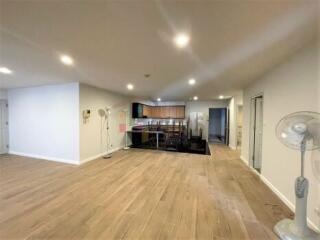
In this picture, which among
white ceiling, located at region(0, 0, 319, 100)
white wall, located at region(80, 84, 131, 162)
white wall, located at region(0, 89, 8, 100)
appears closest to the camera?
white ceiling, located at region(0, 0, 319, 100)

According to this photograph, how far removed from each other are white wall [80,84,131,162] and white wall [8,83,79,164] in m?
0.23

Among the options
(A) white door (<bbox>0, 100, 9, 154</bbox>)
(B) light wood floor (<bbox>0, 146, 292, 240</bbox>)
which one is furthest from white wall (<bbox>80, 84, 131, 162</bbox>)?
(A) white door (<bbox>0, 100, 9, 154</bbox>)

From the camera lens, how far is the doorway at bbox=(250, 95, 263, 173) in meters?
4.40

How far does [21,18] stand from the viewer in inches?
66.4

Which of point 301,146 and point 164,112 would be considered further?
point 164,112

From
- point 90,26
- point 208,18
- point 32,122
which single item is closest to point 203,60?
point 208,18

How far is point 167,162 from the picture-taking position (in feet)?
16.5

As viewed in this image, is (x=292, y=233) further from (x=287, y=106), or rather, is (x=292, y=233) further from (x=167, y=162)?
(x=167, y=162)

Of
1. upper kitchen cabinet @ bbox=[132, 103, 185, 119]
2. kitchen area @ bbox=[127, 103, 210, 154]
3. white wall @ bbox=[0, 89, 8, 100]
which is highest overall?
white wall @ bbox=[0, 89, 8, 100]

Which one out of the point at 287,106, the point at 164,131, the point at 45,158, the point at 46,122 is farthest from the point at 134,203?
the point at 164,131

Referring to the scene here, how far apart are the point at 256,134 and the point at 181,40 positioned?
367 centimetres

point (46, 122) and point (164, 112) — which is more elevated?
point (164, 112)

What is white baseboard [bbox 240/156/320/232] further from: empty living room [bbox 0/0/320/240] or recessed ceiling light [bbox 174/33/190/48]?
recessed ceiling light [bbox 174/33/190/48]

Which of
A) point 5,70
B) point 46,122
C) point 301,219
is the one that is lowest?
point 301,219
